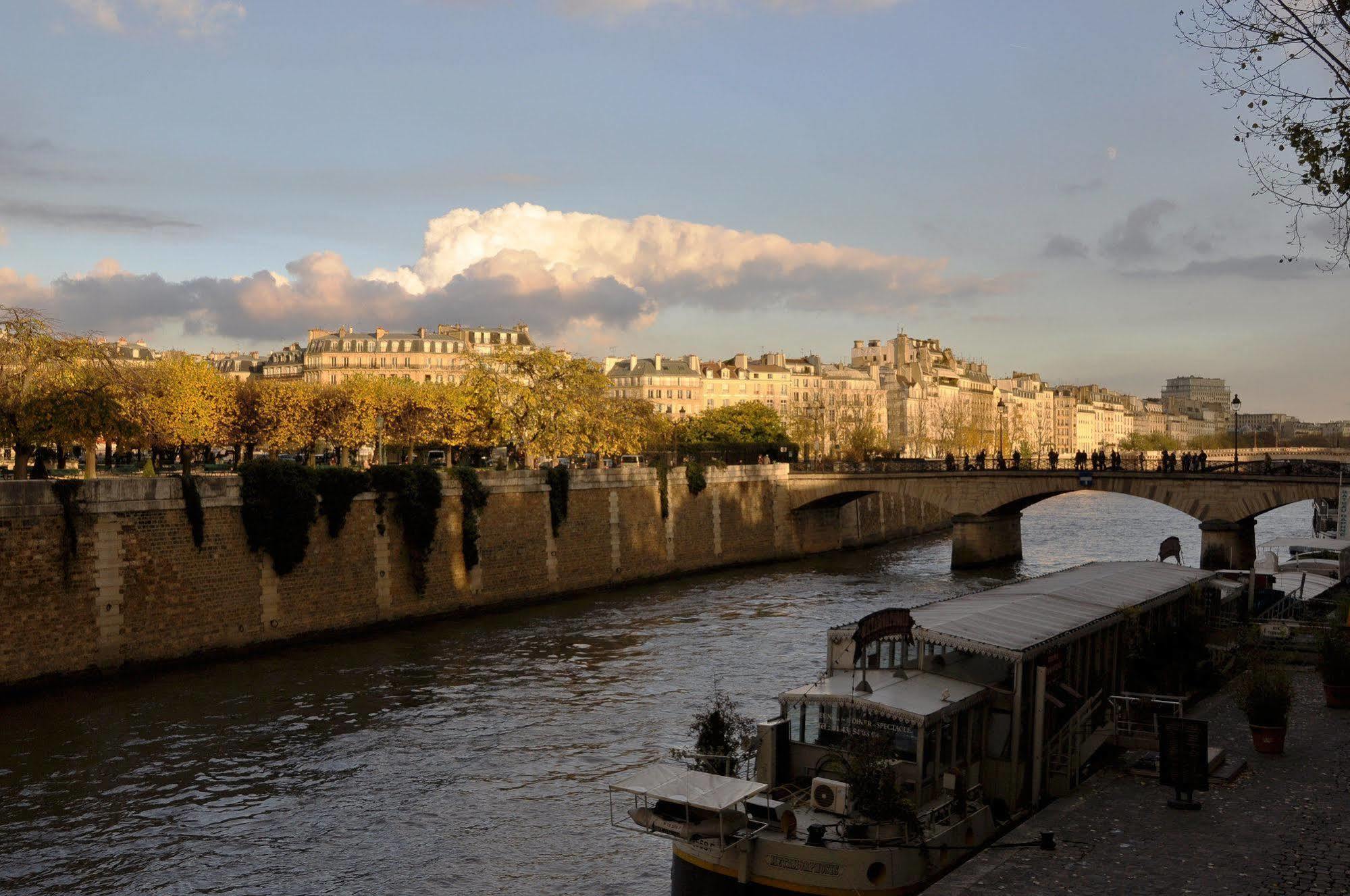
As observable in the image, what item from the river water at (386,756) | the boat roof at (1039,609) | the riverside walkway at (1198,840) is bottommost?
the river water at (386,756)

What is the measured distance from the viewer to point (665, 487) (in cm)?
5359

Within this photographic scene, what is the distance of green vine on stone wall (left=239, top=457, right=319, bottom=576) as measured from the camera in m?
33.7

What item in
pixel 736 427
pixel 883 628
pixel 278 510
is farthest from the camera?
pixel 736 427

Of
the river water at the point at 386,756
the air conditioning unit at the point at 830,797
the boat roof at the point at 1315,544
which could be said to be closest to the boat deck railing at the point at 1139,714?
the air conditioning unit at the point at 830,797

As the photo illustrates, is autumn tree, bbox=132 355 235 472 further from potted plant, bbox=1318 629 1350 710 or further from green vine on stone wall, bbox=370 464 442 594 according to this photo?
potted plant, bbox=1318 629 1350 710

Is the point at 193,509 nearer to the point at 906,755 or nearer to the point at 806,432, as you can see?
the point at 906,755

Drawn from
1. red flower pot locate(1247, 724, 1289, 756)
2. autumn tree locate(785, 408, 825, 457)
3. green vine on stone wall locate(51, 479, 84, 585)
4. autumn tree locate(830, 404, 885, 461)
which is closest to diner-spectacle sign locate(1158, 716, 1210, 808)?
red flower pot locate(1247, 724, 1289, 756)

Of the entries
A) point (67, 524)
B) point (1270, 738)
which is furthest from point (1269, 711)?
point (67, 524)

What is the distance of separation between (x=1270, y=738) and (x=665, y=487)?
37.3 m

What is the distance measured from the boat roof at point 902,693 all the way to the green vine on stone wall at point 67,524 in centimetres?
1977

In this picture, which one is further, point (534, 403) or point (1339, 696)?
point (534, 403)

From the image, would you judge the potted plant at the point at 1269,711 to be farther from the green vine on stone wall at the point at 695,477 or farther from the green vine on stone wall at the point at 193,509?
the green vine on stone wall at the point at 695,477

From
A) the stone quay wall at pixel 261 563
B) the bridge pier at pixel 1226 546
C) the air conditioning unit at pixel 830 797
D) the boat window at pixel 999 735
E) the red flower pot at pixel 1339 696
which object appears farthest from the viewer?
the bridge pier at pixel 1226 546

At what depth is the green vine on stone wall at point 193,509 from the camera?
31.9 m
